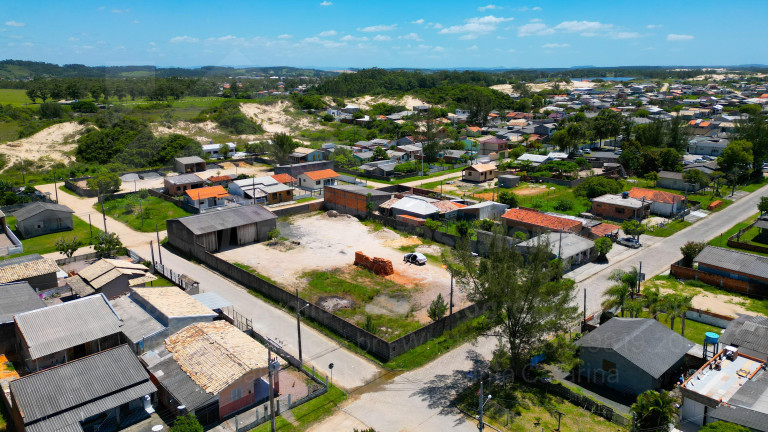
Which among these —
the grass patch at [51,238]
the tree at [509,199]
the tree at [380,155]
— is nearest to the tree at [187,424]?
the grass patch at [51,238]

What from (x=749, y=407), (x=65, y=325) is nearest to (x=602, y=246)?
(x=749, y=407)

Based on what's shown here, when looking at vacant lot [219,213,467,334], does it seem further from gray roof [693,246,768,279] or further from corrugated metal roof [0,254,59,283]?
gray roof [693,246,768,279]

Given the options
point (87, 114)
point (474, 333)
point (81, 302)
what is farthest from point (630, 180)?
point (87, 114)

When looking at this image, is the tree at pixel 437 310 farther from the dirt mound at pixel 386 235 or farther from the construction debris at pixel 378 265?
the dirt mound at pixel 386 235

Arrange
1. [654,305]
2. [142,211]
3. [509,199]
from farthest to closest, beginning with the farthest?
1. [142,211]
2. [509,199]
3. [654,305]

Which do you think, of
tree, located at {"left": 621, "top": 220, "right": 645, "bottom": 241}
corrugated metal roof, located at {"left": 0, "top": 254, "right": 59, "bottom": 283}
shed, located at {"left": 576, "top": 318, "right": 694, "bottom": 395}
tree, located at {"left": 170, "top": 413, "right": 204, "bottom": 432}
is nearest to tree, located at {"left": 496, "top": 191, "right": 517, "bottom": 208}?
tree, located at {"left": 621, "top": 220, "right": 645, "bottom": 241}

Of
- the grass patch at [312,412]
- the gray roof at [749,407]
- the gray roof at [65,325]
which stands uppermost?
the gray roof at [65,325]

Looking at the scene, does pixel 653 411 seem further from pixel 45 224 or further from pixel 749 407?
pixel 45 224
